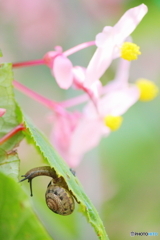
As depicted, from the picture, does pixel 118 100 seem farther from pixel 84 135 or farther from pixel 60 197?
pixel 60 197

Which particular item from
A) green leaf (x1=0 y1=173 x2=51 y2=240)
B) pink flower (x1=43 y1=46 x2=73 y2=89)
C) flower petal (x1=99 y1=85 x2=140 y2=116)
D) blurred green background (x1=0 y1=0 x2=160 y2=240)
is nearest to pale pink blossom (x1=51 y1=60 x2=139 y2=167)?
flower petal (x1=99 y1=85 x2=140 y2=116)

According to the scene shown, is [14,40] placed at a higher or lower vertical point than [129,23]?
higher

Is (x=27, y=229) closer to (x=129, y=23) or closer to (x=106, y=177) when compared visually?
(x=129, y=23)

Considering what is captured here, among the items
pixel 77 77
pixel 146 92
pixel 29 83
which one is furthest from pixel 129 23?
pixel 29 83

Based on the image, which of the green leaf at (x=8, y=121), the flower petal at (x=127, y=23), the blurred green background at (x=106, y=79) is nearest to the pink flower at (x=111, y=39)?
the flower petal at (x=127, y=23)

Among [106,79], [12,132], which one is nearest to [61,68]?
[12,132]

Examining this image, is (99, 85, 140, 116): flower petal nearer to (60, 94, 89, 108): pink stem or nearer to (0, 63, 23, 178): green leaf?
(60, 94, 89, 108): pink stem
